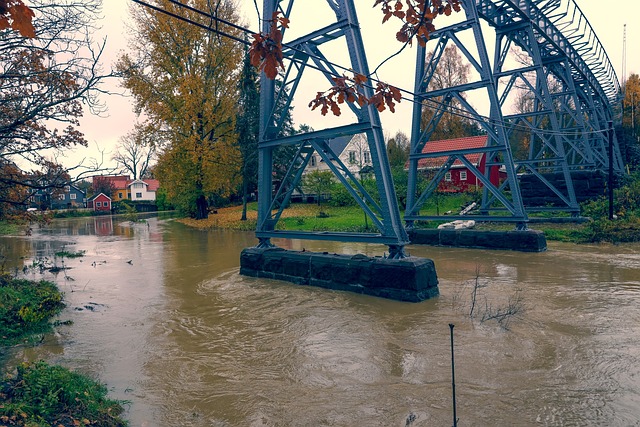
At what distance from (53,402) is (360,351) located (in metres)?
3.30

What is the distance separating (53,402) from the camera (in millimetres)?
3633

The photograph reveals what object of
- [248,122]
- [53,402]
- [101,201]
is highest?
[248,122]

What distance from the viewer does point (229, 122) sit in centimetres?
3112

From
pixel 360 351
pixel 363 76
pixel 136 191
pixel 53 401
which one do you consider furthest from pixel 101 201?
pixel 363 76

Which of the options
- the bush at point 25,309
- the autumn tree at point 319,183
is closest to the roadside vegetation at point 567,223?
the autumn tree at point 319,183

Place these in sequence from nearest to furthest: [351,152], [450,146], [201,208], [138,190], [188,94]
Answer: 1. [188,94]
2. [201,208]
3. [450,146]
4. [351,152]
5. [138,190]

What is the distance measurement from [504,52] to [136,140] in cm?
2261

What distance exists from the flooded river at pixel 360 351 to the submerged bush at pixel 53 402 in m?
0.37

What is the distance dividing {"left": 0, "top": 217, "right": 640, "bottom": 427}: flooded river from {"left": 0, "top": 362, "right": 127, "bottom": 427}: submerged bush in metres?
0.37

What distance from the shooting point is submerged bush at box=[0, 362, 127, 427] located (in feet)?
10.9

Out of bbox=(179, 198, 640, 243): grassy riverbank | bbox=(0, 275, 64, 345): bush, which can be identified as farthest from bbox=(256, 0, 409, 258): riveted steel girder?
bbox=(179, 198, 640, 243): grassy riverbank

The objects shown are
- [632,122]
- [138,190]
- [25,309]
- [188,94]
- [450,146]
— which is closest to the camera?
[25,309]

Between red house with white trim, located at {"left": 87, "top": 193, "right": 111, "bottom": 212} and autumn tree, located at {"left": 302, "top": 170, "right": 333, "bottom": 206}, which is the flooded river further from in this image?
red house with white trim, located at {"left": 87, "top": 193, "right": 111, "bottom": 212}

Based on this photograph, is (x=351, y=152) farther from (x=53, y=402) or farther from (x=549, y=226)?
(x=53, y=402)
